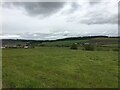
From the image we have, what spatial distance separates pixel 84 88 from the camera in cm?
1703

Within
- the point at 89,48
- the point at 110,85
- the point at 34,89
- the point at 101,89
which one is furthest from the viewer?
the point at 89,48

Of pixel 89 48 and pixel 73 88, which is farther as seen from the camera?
pixel 89 48

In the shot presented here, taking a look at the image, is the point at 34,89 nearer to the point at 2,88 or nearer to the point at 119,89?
the point at 2,88

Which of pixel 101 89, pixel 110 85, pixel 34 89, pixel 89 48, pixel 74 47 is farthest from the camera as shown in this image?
pixel 74 47

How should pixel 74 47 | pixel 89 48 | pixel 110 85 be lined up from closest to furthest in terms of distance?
pixel 110 85, pixel 89 48, pixel 74 47

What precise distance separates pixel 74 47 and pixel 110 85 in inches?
3943

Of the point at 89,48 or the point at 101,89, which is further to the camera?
the point at 89,48

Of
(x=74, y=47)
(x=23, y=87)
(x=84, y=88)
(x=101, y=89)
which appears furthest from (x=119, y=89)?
(x=74, y=47)

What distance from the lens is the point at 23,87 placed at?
1645cm

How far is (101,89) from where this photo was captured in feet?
55.4

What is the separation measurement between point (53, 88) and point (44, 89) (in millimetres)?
858

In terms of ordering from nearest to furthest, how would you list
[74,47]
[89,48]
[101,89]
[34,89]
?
[34,89], [101,89], [89,48], [74,47]

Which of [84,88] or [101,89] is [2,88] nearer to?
[84,88]

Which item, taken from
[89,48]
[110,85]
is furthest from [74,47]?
[110,85]
